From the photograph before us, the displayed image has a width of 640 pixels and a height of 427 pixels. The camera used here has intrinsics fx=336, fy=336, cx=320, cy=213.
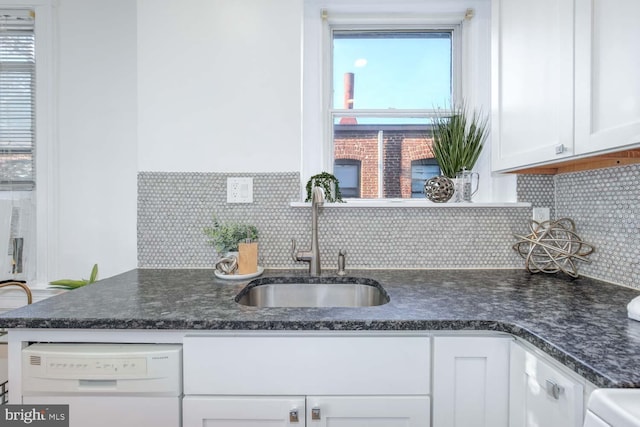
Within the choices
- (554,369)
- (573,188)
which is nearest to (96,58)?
(554,369)

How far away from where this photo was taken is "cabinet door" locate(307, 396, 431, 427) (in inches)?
36.4

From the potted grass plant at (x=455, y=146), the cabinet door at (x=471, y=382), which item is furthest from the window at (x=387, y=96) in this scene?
the cabinet door at (x=471, y=382)

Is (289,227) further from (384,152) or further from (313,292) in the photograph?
(384,152)

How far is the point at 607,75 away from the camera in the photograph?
938 mm

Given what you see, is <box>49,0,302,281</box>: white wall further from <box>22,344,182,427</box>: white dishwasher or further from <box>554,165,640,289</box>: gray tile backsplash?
<box>554,165,640,289</box>: gray tile backsplash

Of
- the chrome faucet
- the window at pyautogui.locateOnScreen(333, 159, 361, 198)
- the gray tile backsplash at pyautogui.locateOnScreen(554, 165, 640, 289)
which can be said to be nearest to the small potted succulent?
the chrome faucet

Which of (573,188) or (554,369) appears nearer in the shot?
(554,369)

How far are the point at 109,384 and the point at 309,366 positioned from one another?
1.80 feet

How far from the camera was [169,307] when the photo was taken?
1.03m

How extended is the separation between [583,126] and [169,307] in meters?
1.37

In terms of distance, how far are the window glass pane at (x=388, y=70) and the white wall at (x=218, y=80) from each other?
349 mm

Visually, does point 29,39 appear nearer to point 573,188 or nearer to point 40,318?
point 40,318

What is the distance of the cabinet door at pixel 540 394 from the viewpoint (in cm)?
71

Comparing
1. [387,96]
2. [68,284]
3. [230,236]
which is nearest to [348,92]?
[387,96]
